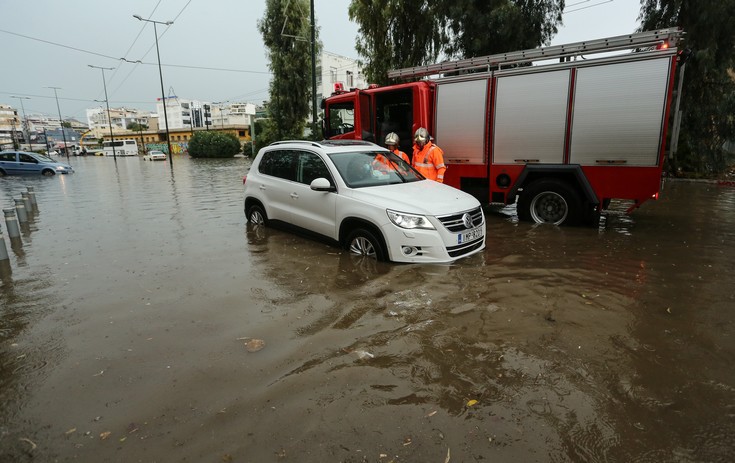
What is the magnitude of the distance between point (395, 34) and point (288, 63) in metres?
19.0

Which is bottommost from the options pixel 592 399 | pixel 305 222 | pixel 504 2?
pixel 592 399

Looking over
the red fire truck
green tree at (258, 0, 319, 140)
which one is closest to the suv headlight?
the red fire truck

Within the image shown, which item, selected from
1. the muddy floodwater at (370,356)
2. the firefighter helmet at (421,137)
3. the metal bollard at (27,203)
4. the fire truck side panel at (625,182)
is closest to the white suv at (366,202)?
the muddy floodwater at (370,356)

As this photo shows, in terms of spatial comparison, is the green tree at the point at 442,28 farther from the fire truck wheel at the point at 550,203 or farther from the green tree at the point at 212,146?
the green tree at the point at 212,146

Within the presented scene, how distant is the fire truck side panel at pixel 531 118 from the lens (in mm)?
7398

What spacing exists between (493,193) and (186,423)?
6996 millimetres

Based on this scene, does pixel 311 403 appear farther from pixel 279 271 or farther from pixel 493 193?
pixel 493 193

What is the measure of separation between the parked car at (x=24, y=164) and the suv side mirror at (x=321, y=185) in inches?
1021

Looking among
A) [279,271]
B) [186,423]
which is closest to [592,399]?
[186,423]

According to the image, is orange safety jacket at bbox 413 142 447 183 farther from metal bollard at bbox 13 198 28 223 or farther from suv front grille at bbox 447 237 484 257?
metal bollard at bbox 13 198 28 223

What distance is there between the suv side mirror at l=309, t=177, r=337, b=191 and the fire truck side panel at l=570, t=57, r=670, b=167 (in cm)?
430

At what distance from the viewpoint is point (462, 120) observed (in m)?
8.50

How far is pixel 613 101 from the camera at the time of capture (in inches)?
273

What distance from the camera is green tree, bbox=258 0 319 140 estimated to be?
3428 cm
